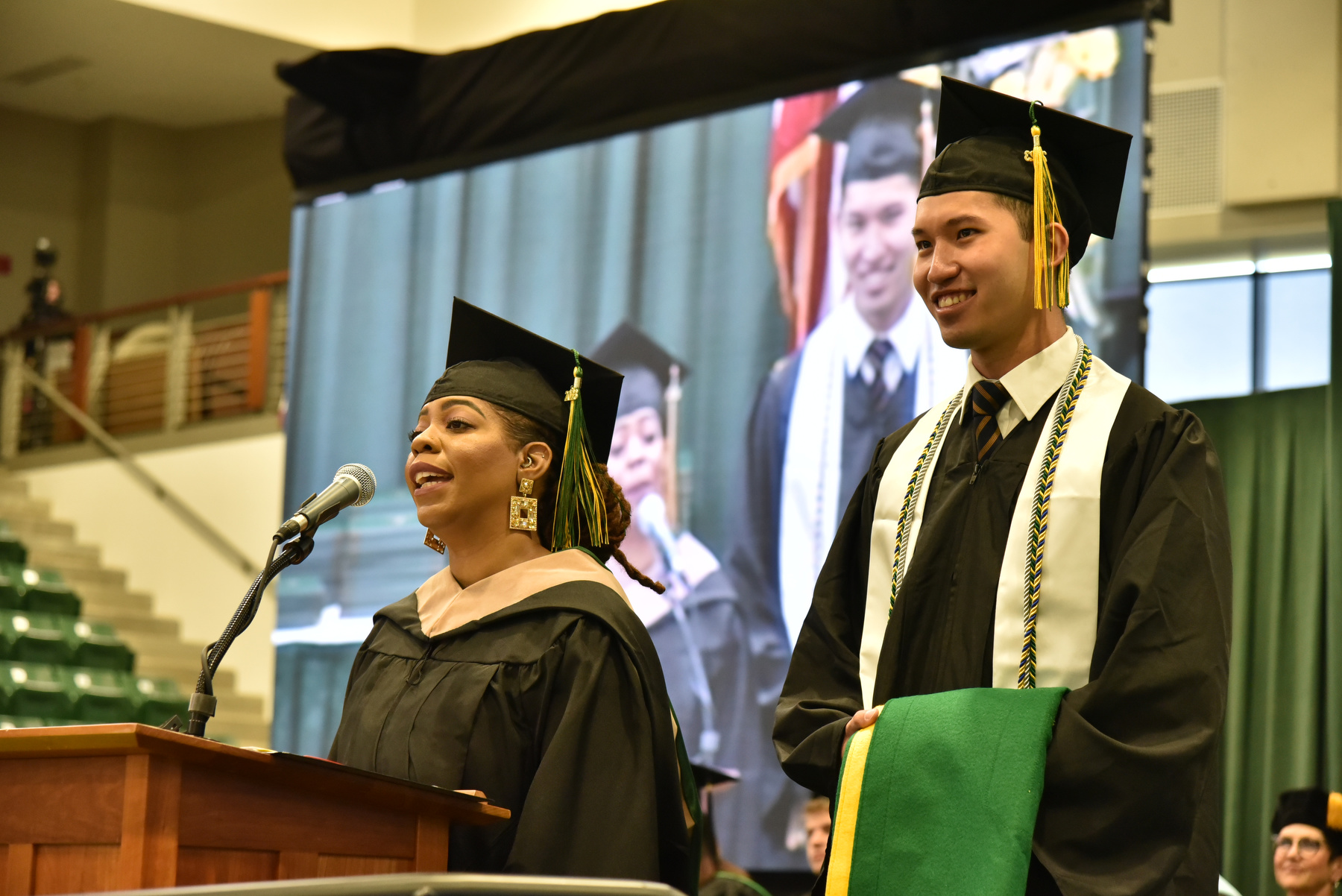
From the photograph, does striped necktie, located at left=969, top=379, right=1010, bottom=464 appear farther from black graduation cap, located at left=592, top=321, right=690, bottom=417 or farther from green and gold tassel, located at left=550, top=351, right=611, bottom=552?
black graduation cap, located at left=592, top=321, right=690, bottom=417

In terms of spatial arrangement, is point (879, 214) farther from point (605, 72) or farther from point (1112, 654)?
point (1112, 654)

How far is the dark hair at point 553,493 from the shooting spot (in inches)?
117

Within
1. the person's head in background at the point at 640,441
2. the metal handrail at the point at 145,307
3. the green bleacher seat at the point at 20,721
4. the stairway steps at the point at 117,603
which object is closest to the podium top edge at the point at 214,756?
the person's head in background at the point at 640,441

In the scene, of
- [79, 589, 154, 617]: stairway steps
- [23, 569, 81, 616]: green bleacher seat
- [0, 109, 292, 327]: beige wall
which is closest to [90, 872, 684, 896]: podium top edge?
[23, 569, 81, 616]: green bleacher seat

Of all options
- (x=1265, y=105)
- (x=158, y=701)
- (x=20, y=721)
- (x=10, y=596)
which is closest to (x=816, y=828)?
(x=1265, y=105)

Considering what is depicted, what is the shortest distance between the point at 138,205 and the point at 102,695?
678 cm

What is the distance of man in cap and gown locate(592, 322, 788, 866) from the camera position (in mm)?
6230

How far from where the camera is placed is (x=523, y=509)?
2916 millimetres

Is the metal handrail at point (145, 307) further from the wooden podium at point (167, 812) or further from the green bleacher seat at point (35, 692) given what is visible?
the wooden podium at point (167, 812)

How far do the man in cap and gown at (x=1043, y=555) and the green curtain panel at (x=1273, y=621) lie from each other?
232 inches

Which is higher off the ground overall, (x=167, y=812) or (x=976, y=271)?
(x=976, y=271)

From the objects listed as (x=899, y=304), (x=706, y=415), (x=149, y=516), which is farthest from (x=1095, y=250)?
(x=149, y=516)

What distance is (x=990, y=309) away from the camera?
2.31 metres

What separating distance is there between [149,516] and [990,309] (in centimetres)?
1014
